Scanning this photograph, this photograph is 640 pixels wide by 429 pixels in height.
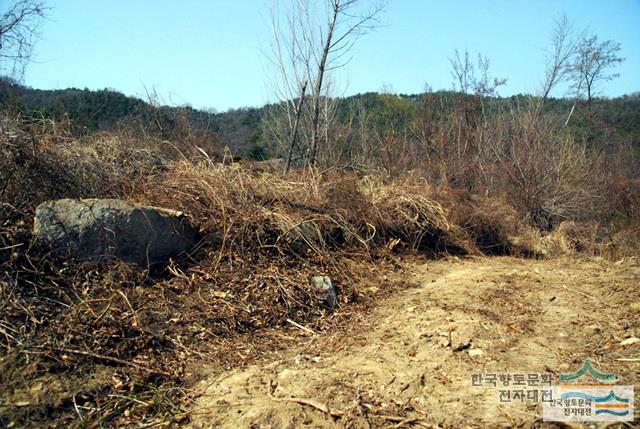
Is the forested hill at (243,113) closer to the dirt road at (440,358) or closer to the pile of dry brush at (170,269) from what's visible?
the pile of dry brush at (170,269)

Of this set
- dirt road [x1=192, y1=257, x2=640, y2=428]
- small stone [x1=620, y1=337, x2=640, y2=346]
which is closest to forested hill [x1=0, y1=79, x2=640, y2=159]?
dirt road [x1=192, y1=257, x2=640, y2=428]

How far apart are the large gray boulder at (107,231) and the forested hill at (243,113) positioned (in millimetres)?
1999

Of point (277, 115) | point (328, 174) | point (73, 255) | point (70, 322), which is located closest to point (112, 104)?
point (277, 115)

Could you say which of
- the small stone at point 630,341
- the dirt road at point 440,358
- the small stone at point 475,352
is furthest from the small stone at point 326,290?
the small stone at point 630,341

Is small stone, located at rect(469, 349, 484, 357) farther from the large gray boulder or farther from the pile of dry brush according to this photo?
the large gray boulder

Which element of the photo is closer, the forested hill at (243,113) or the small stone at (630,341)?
the small stone at (630,341)

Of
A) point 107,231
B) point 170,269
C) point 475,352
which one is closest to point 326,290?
point 170,269

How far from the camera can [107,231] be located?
438 cm

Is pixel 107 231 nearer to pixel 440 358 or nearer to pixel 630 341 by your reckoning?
pixel 440 358

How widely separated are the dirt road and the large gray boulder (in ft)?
5.47

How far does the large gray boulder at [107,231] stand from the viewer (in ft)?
13.9

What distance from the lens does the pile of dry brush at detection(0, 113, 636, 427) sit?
10.2 ft

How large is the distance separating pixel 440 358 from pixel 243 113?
2286 cm

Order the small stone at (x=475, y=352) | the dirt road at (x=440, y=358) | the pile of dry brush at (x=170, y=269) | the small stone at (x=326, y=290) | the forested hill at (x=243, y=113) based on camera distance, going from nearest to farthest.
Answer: the dirt road at (x=440, y=358), the pile of dry brush at (x=170, y=269), the small stone at (x=475, y=352), the small stone at (x=326, y=290), the forested hill at (x=243, y=113)
